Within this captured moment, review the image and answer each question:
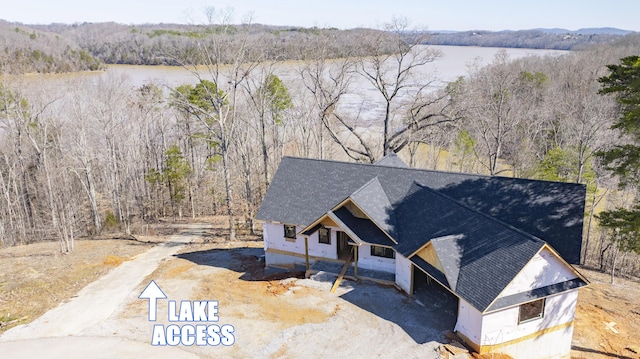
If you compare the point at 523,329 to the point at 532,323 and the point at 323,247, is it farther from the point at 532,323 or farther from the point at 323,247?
the point at 323,247

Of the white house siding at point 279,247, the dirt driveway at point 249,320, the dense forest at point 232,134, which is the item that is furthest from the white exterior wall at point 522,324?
the dense forest at point 232,134

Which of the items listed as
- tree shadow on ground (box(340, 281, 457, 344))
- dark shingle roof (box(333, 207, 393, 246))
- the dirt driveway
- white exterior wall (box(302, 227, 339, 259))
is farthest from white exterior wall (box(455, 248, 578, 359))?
white exterior wall (box(302, 227, 339, 259))

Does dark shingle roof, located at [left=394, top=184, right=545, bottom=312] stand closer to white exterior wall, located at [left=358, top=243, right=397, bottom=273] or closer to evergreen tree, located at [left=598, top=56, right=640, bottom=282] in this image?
white exterior wall, located at [left=358, top=243, right=397, bottom=273]

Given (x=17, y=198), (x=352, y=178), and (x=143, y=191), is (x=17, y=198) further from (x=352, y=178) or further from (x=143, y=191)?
(x=352, y=178)

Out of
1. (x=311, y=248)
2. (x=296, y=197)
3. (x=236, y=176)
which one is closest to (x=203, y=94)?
(x=236, y=176)

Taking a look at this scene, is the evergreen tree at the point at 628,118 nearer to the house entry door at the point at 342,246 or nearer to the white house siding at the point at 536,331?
the white house siding at the point at 536,331

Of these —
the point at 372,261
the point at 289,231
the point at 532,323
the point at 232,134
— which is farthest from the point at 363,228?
the point at 232,134
